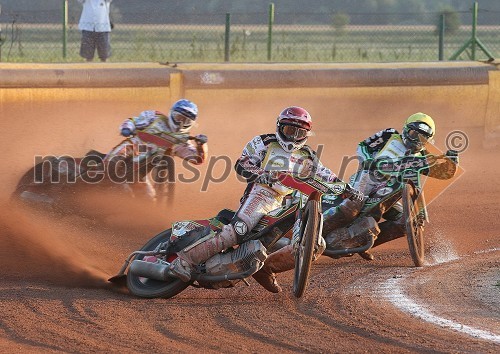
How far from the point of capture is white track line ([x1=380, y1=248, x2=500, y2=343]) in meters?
8.03

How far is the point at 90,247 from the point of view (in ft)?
38.5

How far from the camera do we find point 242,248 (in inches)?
361

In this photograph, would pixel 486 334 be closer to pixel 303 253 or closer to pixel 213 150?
pixel 303 253

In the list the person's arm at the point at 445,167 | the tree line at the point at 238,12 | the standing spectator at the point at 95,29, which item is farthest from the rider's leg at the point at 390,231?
the tree line at the point at 238,12

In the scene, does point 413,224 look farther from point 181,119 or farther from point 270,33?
point 270,33

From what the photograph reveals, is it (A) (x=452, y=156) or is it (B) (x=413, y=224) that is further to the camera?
(A) (x=452, y=156)

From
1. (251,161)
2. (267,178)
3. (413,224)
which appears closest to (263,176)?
(267,178)

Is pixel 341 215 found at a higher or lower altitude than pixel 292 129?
lower

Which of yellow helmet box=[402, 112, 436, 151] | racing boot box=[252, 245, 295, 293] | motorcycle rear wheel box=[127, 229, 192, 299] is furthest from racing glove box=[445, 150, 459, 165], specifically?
motorcycle rear wheel box=[127, 229, 192, 299]

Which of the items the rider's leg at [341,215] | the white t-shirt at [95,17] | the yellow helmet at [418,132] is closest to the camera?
the rider's leg at [341,215]

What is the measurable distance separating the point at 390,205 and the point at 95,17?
9128 millimetres

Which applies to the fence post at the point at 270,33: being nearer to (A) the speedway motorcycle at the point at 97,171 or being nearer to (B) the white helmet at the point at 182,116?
(B) the white helmet at the point at 182,116

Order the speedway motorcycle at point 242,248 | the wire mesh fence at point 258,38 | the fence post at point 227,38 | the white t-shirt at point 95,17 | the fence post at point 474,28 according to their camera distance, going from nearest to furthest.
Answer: the speedway motorcycle at point 242,248, the white t-shirt at point 95,17, the fence post at point 227,38, the wire mesh fence at point 258,38, the fence post at point 474,28

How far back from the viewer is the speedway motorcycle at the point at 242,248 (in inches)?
345
